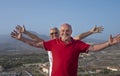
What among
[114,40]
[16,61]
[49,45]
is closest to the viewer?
[114,40]

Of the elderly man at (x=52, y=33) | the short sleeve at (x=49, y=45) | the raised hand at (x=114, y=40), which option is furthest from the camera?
the elderly man at (x=52, y=33)

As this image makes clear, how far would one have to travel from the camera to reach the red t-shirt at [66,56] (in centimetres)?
450

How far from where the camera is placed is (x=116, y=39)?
14.7ft

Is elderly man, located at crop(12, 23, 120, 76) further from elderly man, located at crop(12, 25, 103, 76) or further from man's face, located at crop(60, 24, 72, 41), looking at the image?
elderly man, located at crop(12, 25, 103, 76)

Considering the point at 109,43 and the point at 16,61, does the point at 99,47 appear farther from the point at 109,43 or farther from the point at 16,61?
the point at 16,61

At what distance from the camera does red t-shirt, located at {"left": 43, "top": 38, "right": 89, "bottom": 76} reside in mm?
4496

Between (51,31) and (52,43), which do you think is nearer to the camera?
(52,43)

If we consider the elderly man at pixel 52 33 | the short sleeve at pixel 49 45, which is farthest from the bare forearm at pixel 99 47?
the elderly man at pixel 52 33

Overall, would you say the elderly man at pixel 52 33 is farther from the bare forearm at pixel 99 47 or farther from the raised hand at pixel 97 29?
the bare forearm at pixel 99 47

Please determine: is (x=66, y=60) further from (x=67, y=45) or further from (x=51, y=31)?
(x=51, y=31)

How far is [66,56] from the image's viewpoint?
14.9 ft

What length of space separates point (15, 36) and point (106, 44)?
1.32 m

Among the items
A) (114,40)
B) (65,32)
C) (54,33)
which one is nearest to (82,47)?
(65,32)

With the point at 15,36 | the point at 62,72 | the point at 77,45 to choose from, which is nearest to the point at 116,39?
the point at 77,45
